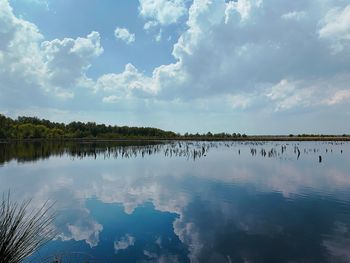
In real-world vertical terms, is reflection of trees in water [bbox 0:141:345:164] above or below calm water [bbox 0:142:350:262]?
above

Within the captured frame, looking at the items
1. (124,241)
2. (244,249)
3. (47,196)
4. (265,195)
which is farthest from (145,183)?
(244,249)

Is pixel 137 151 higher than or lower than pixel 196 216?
higher

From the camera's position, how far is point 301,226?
1650 cm

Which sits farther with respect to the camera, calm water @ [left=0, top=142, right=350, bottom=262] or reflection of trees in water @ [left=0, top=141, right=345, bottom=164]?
reflection of trees in water @ [left=0, top=141, right=345, bottom=164]

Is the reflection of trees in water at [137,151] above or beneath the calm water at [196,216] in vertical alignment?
above

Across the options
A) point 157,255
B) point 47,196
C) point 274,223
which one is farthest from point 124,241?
point 47,196

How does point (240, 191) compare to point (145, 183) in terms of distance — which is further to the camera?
point (145, 183)

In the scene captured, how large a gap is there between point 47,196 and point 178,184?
1177 cm

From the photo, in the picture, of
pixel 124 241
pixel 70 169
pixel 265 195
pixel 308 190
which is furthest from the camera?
pixel 70 169

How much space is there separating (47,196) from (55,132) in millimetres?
177552

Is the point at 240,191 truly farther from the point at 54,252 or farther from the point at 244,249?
the point at 54,252

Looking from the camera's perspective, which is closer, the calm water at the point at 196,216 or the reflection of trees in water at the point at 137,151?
the calm water at the point at 196,216

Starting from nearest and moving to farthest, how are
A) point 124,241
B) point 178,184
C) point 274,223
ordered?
point 124,241 < point 274,223 < point 178,184

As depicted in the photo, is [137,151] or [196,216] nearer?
[196,216]
